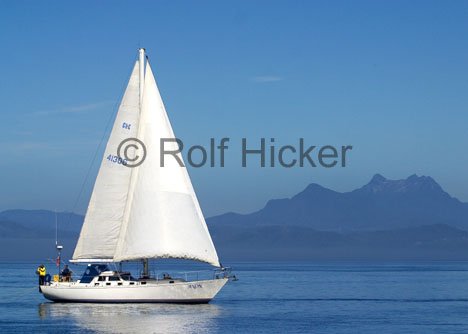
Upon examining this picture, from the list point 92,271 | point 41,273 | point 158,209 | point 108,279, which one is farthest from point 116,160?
point 41,273

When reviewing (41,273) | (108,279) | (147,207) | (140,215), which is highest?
(147,207)

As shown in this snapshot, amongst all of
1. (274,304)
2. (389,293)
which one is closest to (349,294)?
(389,293)

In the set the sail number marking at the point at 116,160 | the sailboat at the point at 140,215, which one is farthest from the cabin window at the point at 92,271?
the sail number marking at the point at 116,160

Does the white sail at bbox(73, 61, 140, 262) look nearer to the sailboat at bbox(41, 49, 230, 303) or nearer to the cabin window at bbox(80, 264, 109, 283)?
the sailboat at bbox(41, 49, 230, 303)

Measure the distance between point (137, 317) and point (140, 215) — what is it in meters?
8.59

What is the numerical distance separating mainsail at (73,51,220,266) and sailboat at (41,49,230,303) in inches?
2.7

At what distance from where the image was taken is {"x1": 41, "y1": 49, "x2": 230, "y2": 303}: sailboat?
212 ft

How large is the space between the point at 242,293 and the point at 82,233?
28088mm

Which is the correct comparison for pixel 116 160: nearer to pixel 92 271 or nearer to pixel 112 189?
pixel 112 189

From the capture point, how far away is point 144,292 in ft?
210

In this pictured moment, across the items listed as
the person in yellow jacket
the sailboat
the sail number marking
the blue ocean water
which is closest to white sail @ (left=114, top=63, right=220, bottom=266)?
the sailboat

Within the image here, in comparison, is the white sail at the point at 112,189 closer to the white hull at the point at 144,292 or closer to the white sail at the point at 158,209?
the white sail at the point at 158,209

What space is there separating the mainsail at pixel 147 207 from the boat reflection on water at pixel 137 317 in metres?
3.41

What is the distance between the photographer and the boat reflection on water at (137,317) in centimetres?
5441
